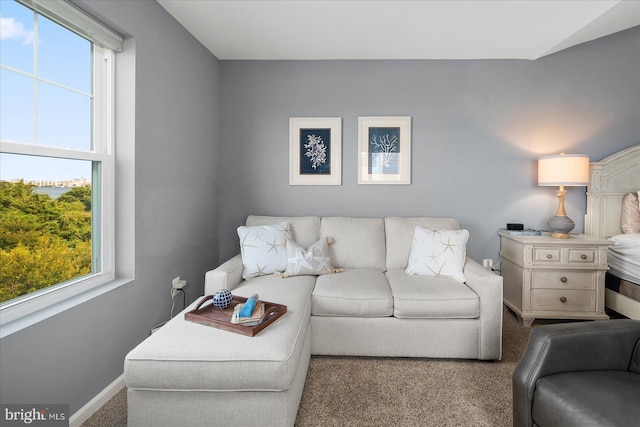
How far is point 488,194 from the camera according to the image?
131 inches

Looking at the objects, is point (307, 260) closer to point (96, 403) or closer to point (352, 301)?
point (352, 301)

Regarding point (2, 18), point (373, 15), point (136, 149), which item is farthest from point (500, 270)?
point (2, 18)

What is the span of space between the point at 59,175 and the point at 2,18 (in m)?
0.70

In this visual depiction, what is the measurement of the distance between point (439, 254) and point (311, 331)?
1170 millimetres

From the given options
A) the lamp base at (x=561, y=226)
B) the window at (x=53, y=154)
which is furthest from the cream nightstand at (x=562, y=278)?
the window at (x=53, y=154)

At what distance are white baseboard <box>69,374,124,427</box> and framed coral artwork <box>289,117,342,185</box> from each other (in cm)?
215

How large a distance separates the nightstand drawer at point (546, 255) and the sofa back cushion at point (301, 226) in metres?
1.86

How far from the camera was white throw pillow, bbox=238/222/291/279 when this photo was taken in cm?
263

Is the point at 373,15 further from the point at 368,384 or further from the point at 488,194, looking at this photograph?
the point at 368,384

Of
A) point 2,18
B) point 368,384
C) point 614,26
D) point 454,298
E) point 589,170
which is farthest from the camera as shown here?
point 589,170

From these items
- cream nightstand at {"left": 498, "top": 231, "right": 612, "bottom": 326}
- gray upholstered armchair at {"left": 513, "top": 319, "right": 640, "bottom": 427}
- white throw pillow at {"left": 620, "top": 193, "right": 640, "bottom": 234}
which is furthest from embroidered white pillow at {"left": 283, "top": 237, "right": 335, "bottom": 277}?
white throw pillow at {"left": 620, "top": 193, "right": 640, "bottom": 234}

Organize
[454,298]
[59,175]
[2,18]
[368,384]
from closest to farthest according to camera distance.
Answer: [2,18] < [59,175] < [368,384] < [454,298]

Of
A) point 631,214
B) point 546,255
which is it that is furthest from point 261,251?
point 631,214

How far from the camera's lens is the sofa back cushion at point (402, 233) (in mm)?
2914
